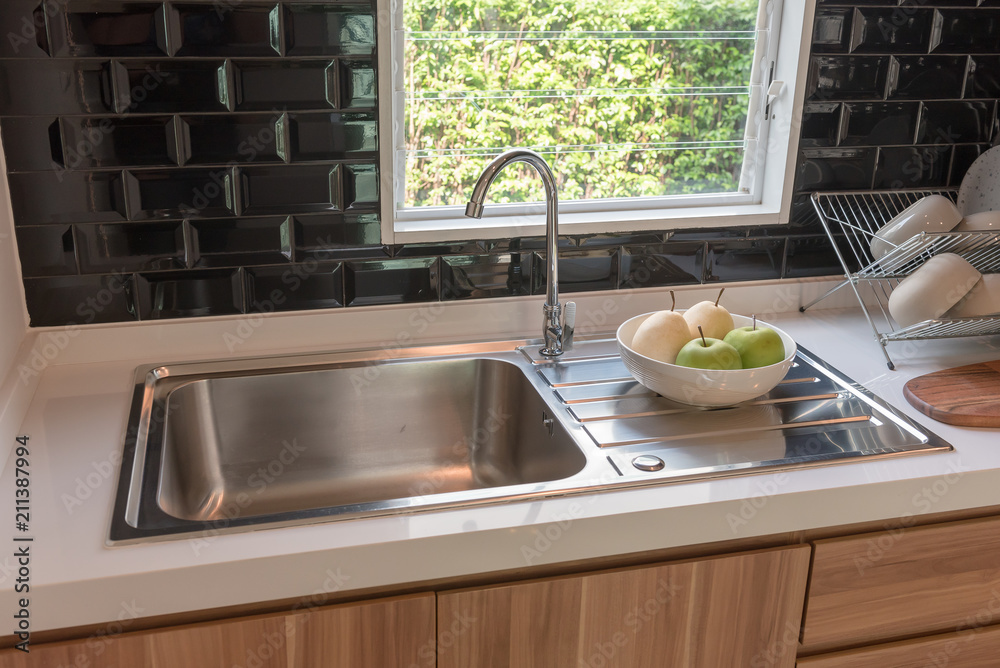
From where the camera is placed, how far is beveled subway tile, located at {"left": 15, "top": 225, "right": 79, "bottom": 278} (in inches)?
53.9

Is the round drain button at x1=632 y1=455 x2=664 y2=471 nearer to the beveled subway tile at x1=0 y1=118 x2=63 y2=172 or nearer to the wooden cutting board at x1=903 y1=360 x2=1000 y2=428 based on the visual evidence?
the wooden cutting board at x1=903 y1=360 x2=1000 y2=428

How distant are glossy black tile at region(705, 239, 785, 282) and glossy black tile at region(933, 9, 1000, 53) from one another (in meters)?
0.49

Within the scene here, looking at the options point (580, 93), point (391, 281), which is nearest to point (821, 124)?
point (580, 93)

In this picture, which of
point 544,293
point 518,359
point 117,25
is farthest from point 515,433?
point 117,25

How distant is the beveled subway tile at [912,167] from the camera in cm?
172

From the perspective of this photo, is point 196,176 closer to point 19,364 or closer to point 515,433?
point 19,364

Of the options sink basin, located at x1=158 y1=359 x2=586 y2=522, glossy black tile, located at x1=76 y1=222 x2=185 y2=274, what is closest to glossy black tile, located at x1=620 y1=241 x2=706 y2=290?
sink basin, located at x1=158 y1=359 x2=586 y2=522

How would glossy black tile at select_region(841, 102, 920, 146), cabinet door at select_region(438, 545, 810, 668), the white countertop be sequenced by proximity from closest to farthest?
1. the white countertop
2. cabinet door at select_region(438, 545, 810, 668)
3. glossy black tile at select_region(841, 102, 920, 146)

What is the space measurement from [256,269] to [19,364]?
1.27 ft

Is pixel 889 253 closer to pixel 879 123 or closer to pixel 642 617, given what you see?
pixel 879 123

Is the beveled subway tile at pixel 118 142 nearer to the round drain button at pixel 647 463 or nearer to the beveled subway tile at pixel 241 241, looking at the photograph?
the beveled subway tile at pixel 241 241

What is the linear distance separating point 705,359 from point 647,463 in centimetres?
22

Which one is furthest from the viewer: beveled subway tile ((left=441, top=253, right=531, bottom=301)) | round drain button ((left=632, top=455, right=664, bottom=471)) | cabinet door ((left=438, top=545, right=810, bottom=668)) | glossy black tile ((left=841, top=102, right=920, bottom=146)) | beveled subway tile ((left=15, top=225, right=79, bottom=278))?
glossy black tile ((left=841, top=102, right=920, bottom=146))

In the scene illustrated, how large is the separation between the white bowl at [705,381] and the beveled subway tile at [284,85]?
651mm
